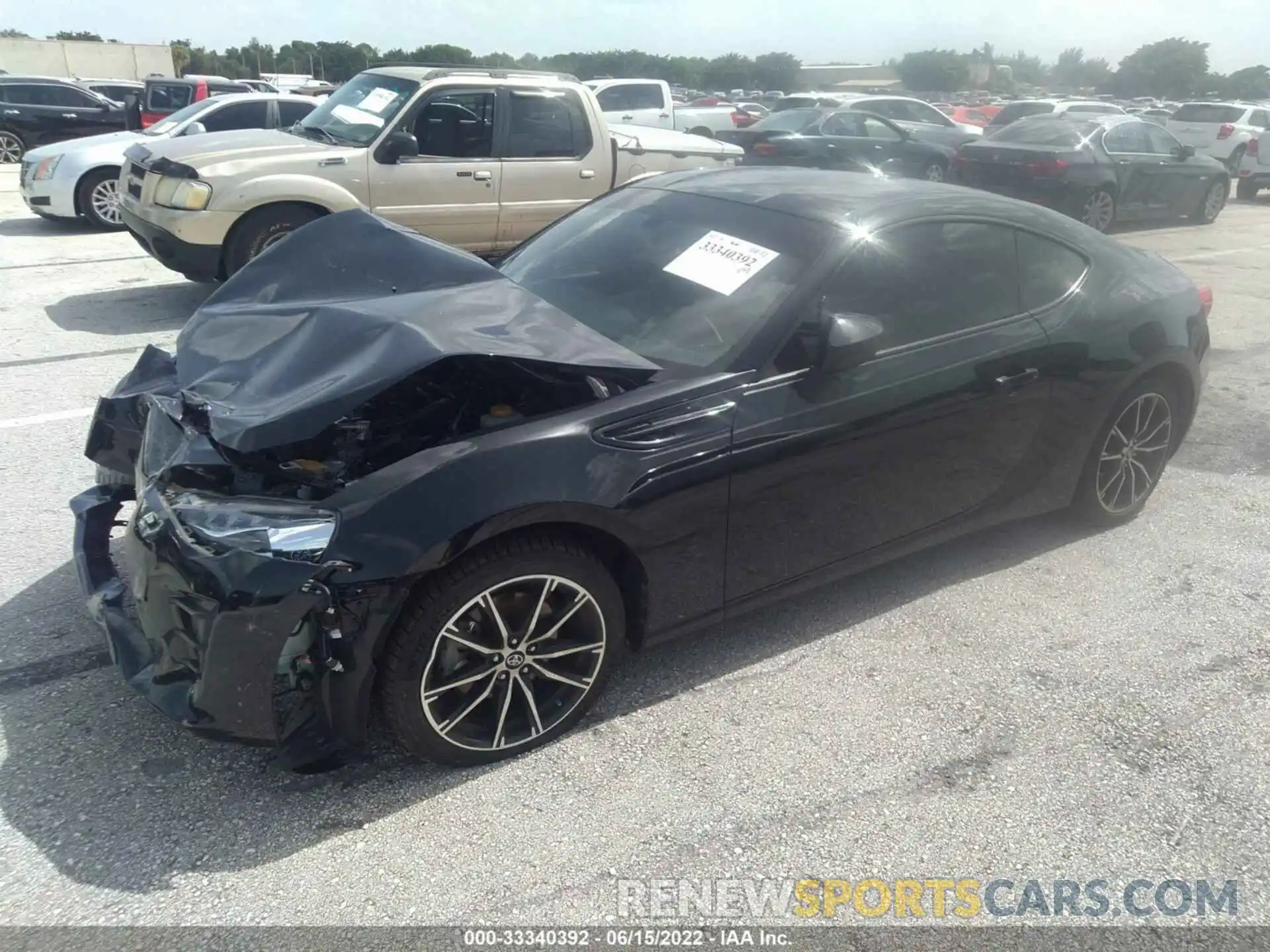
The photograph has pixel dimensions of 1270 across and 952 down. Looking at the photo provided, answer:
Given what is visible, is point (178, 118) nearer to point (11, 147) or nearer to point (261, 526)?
point (11, 147)

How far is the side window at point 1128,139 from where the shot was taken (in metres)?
13.3

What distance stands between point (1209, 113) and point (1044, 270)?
777 inches

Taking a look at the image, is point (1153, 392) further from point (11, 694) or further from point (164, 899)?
point (11, 694)

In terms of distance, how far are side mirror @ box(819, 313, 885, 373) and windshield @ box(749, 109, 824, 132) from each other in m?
12.7

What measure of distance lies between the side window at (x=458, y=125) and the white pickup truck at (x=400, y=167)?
1 centimetres

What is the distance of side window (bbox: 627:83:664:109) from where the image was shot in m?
18.7

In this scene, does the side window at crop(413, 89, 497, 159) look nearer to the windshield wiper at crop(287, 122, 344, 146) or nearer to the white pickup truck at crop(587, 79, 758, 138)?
the windshield wiper at crop(287, 122, 344, 146)

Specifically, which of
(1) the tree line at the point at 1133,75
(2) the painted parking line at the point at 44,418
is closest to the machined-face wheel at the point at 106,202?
(2) the painted parking line at the point at 44,418

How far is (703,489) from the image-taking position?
3.11 m

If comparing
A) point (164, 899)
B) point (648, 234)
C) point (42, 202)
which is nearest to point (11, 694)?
point (164, 899)

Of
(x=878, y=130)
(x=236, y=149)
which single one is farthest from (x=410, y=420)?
(x=878, y=130)

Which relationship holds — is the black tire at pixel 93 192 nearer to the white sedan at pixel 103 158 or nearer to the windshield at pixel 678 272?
the white sedan at pixel 103 158

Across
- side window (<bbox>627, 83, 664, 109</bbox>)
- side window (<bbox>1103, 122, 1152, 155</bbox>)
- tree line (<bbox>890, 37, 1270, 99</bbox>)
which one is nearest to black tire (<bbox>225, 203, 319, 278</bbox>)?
side window (<bbox>1103, 122, 1152, 155</bbox>)

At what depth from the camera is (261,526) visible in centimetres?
258
